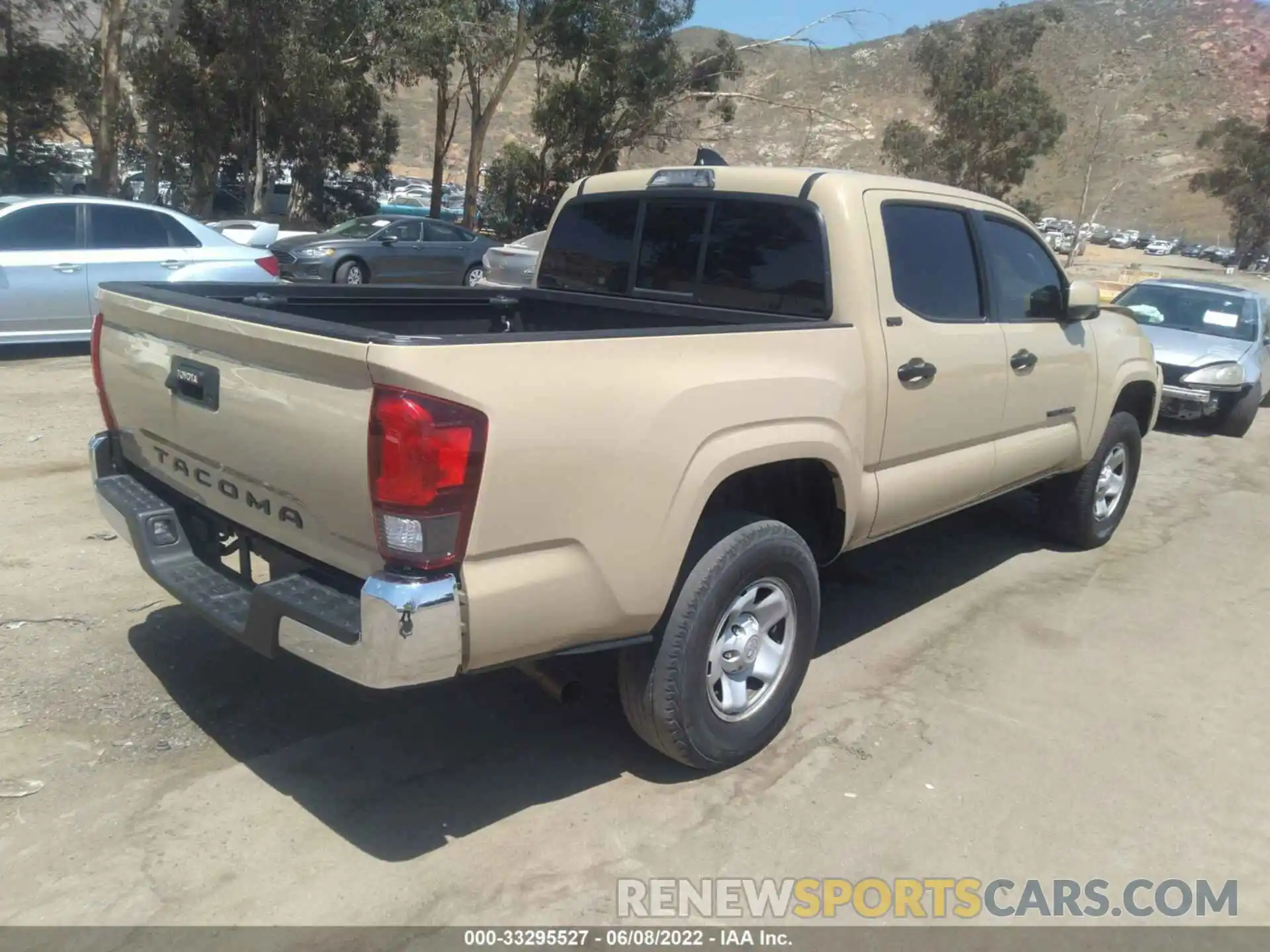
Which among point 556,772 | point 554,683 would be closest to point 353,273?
point 556,772

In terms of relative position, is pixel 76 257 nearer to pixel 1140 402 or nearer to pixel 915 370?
pixel 915 370

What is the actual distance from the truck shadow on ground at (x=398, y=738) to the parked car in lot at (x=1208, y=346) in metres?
7.80

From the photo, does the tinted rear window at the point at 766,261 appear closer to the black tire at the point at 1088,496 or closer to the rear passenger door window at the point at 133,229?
the black tire at the point at 1088,496

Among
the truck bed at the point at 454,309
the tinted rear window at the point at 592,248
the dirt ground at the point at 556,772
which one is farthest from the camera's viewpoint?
the tinted rear window at the point at 592,248

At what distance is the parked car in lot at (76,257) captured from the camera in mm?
9484

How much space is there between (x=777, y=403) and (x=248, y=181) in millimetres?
28909

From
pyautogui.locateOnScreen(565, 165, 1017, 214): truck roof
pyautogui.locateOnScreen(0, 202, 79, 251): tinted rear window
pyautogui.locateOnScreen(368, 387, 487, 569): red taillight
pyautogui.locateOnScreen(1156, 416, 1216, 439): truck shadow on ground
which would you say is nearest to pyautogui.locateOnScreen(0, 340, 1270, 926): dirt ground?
pyautogui.locateOnScreen(368, 387, 487, 569): red taillight

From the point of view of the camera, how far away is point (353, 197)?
35469 mm

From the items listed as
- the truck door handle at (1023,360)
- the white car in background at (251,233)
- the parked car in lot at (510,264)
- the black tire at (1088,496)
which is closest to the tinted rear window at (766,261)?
the truck door handle at (1023,360)

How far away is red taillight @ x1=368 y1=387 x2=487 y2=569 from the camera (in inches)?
103

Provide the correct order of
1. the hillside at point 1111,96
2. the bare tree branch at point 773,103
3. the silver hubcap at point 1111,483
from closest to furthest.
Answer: the silver hubcap at point 1111,483 < the bare tree branch at point 773,103 < the hillside at point 1111,96

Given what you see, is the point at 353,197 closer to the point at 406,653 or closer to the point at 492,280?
the point at 492,280

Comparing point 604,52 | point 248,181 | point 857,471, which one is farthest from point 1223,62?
point 857,471
